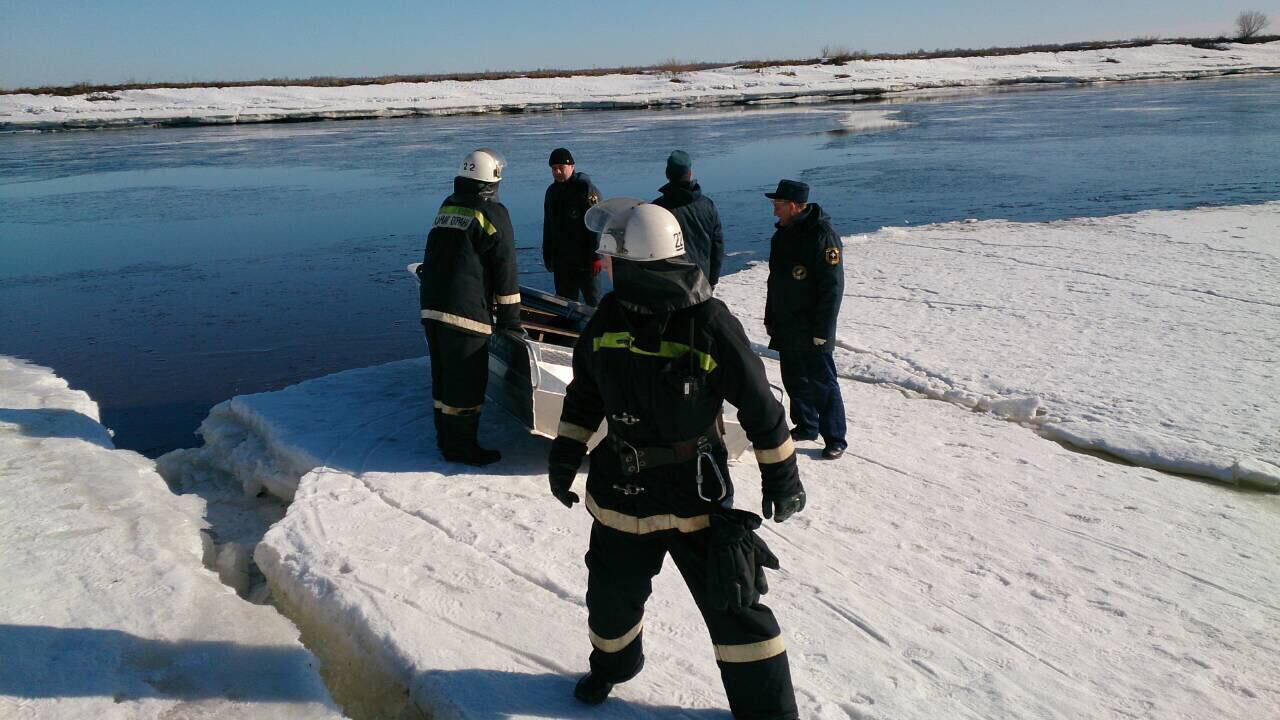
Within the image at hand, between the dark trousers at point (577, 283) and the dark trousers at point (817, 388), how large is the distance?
229 cm

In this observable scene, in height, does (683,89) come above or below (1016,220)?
above

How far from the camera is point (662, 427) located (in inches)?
108

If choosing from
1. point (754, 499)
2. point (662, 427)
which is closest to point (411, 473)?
point (754, 499)

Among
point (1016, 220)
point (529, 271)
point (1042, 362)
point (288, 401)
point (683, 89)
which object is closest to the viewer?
point (288, 401)

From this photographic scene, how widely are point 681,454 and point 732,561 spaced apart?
0.35 metres

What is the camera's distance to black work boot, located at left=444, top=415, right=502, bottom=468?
16.4 feet

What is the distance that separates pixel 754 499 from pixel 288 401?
3.23 meters

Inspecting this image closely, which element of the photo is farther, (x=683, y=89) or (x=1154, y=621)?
(x=683, y=89)

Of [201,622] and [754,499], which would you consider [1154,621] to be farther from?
[201,622]

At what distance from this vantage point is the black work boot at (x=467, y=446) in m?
5.01

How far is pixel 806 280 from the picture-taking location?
201 inches

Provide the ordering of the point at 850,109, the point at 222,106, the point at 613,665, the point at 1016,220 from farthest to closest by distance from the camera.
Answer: the point at 222,106
the point at 850,109
the point at 1016,220
the point at 613,665

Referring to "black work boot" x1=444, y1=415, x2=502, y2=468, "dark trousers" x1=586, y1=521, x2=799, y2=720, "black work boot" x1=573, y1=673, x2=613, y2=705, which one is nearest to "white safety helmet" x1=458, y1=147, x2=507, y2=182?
"black work boot" x1=444, y1=415, x2=502, y2=468

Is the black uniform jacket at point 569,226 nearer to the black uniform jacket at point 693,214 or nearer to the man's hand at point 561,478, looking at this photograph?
the black uniform jacket at point 693,214
